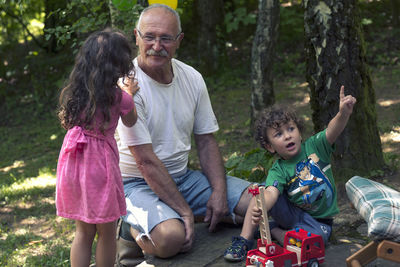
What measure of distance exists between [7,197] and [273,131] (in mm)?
4085

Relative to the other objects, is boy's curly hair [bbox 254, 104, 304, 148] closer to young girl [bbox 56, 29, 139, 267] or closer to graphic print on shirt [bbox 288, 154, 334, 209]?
graphic print on shirt [bbox 288, 154, 334, 209]

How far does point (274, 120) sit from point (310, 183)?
0.45 m

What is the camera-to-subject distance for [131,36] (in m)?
4.77

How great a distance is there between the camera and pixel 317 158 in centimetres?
322

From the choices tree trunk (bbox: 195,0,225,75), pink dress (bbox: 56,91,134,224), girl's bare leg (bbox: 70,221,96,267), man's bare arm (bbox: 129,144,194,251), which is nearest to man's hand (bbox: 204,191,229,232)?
man's bare arm (bbox: 129,144,194,251)

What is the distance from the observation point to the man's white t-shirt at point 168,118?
11.5 feet

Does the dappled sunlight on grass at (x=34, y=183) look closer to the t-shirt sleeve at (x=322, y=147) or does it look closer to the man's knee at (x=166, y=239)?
the man's knee at (x=166, y=239)

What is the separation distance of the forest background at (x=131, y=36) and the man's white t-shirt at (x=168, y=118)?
35.5 inches

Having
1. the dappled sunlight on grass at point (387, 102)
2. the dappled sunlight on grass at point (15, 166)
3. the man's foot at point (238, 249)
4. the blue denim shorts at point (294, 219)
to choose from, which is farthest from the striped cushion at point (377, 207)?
the dappled sunlight on grass at point (15, 166)

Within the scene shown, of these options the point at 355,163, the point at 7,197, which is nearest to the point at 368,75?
the point at 355,163

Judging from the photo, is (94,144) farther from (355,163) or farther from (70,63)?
(70,63)

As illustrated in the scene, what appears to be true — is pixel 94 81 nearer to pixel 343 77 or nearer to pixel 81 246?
pixel 81 246

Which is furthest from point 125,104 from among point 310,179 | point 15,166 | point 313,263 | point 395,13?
point 395,13

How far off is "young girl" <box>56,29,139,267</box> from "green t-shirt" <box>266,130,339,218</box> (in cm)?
102
